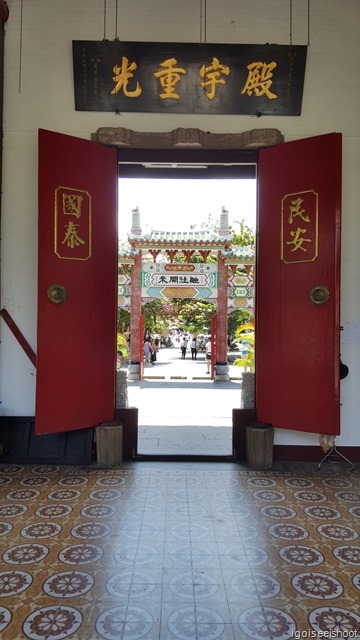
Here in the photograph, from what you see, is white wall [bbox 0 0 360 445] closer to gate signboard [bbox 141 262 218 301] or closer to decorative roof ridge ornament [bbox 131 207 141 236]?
gate signboard [bbox 141 262 218 301]

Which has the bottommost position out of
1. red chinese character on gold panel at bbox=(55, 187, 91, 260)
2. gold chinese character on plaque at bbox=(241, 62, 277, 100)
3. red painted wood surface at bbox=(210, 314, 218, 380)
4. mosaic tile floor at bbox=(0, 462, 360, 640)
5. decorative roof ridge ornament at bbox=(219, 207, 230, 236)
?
mosaic tile floor at bbox=(0, 462, 360, 640)

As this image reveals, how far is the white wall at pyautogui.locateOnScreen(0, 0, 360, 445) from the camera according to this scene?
386cm

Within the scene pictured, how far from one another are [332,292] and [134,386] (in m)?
6.70

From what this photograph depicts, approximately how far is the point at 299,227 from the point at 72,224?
1896 mm


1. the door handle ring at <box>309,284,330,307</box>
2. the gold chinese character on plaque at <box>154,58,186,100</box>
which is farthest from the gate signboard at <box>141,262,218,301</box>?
the door handle ring at <box>309,284,330,307</box>

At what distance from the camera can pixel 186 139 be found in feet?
12.5

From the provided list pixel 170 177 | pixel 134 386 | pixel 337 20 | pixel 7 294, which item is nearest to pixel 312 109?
pixel 337 20

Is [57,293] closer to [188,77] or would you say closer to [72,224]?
[72,224]

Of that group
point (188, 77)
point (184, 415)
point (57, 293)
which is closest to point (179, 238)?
point (184, 415)

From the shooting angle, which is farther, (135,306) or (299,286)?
(135,306)

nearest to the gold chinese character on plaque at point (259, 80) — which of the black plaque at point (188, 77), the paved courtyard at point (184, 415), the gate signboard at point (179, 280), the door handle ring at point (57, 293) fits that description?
the black plaque at point (188, 77)

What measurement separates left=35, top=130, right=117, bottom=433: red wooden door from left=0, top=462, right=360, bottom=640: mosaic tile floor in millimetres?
609

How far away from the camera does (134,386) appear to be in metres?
9.66

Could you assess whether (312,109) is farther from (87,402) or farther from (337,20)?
(87,402)
